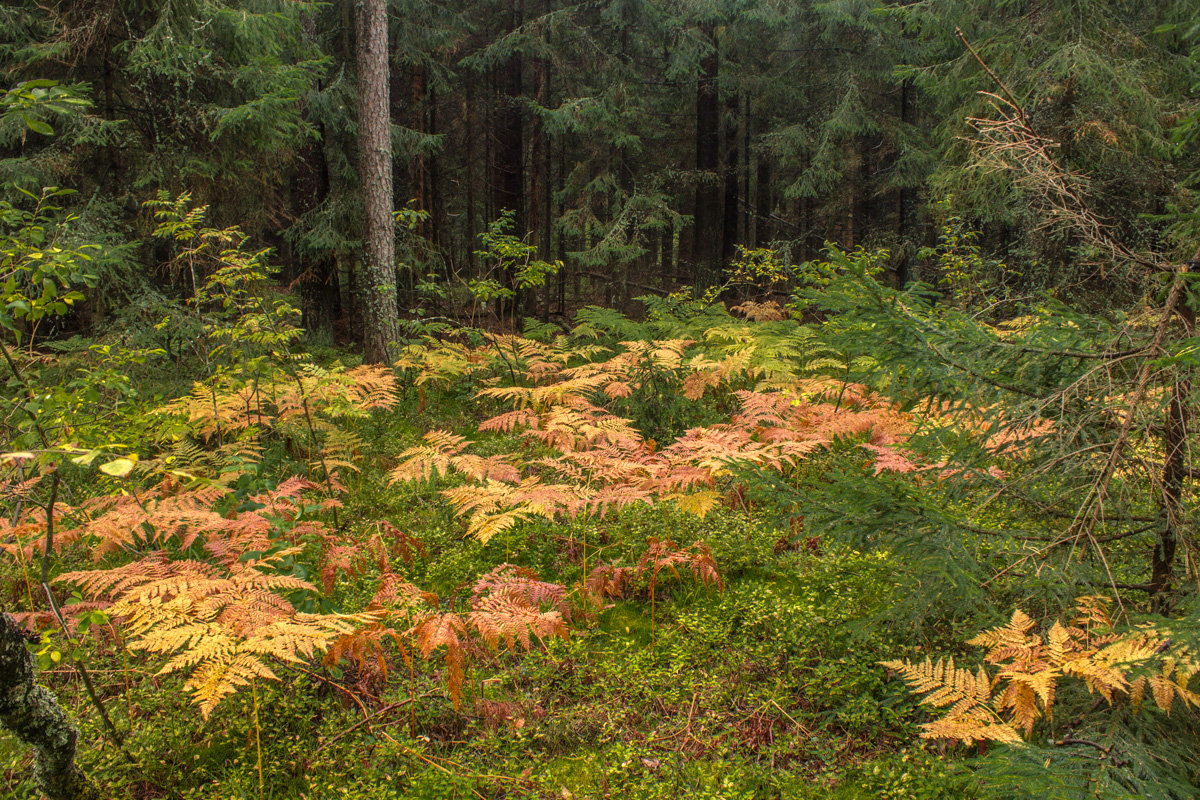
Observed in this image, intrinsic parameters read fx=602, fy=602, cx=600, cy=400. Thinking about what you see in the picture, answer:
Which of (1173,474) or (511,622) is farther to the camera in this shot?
(511,622)

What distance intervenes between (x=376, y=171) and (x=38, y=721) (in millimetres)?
8061

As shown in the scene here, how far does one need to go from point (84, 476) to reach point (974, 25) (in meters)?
14.1

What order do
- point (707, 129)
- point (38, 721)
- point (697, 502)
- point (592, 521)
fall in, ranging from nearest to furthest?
1. point (38, 721)
2. point (697, 502)
3. point (592, 521)
4. point (707, 129)

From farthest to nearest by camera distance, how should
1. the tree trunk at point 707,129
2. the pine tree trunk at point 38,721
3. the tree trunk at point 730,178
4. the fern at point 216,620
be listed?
the tree trunk at point 730,178, the tree trunk at point 707,129, the fern at point 216,620, the pine tree trunk at point 38,721

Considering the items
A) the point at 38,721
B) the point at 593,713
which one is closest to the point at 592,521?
the point at 593,713

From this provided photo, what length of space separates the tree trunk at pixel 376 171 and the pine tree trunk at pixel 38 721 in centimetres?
683

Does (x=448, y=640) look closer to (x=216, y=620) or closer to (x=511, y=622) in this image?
(x=511, y=622)

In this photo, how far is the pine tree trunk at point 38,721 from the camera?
1.75 m

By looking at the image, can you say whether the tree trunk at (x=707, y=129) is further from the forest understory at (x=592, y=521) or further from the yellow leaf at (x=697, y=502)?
the yellow leaf at (x=697, y=502)

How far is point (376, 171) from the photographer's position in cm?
855

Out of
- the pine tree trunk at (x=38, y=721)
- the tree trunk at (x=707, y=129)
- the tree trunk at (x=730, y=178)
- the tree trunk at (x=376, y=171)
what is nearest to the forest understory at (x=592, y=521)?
the pine tree trunk at (x=38, y=721)

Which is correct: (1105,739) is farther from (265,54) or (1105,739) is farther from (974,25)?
(974,25)

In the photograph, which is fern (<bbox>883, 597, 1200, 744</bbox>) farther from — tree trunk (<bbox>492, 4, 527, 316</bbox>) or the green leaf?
tree trunk (<bbox>492, 4, 527, 316</bbox>)

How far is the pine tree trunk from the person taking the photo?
68.8 inches
